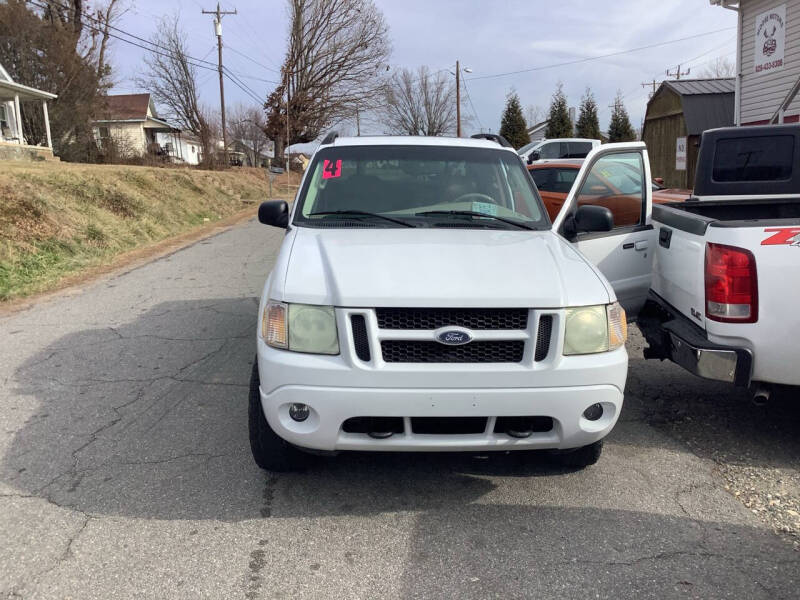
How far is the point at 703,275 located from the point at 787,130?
7.79 ft

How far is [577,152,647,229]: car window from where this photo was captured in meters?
5.65

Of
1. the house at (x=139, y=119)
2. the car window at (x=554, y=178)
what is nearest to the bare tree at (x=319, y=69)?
the house at (x=139, y=119)

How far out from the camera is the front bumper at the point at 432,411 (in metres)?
3.08

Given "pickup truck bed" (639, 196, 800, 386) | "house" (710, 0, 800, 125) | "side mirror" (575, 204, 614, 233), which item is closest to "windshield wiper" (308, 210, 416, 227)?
"side mirror" (575, 204, 614, 233)

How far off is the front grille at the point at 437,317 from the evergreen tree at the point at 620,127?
48290 millimetres

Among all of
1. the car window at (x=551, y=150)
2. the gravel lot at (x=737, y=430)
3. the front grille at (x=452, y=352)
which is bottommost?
the gravel lot at (x=737, y=430)

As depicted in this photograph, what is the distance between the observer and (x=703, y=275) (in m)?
3.85

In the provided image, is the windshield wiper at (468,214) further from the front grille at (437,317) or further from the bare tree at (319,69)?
the bare tree at (319,69)

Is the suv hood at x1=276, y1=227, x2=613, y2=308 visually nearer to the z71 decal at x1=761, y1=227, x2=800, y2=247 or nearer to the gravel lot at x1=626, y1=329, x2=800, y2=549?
the z71 decal at x1=761, y1=227, x2=800, y2=247

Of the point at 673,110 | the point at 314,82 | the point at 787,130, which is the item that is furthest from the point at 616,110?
the point at 787,130

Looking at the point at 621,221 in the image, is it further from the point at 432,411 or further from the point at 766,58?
the point at 766,58

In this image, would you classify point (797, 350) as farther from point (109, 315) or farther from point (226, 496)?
point (109, 315)

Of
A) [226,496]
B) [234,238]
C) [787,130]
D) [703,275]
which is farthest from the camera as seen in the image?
[234,238]

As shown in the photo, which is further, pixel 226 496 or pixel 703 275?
pixel 703 275
